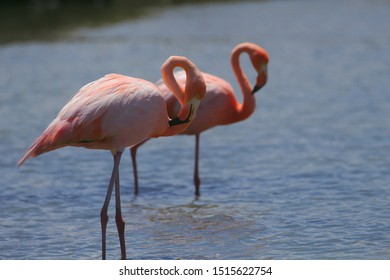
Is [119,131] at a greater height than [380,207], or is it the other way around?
[119,131]

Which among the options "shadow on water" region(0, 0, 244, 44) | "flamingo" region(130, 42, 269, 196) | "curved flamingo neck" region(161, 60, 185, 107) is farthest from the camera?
Answer: "shadow on water" region(0, 0, 244, 44)

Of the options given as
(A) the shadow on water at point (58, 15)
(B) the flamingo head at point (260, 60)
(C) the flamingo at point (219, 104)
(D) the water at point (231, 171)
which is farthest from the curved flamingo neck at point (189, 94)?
(A) the shadow on water at point (58, 15)

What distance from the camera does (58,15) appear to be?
25312 millimetres

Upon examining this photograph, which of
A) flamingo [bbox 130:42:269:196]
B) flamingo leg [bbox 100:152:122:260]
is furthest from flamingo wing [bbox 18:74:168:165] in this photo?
flamingo [bbox 130:42:269:196]

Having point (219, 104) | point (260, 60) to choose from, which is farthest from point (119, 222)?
point (260, 60)

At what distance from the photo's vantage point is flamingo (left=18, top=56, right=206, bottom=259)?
587 cm

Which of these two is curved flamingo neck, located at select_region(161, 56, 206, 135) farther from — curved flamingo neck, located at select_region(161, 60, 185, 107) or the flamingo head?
the flamingo head

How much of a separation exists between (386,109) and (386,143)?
1.87m

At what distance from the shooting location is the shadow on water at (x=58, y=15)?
21.0 metres

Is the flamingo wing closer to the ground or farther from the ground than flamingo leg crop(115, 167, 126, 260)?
farther from the ground

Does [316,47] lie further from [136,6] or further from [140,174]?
[136,6]

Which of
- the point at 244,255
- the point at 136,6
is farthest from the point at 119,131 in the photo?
the point at 136,6

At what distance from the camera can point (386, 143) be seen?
9461 mm

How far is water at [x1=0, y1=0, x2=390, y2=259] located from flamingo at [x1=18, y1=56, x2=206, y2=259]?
29.8 inches
